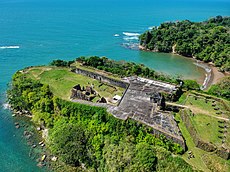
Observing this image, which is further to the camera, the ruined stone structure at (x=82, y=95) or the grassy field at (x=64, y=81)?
the grassy field at (x=64, y=81)

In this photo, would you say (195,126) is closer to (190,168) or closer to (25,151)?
(190,168)

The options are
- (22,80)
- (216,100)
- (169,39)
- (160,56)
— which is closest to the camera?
(216,100)

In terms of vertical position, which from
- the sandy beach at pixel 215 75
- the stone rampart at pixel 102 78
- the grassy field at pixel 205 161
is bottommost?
the sandy beach at pixel 215 75

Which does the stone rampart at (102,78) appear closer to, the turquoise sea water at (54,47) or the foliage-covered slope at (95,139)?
the foliage-covered slope at (95,139)

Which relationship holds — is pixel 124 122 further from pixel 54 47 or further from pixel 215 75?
pixel 54 47

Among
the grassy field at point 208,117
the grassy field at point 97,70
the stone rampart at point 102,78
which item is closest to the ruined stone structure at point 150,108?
the stone rampart at point 102,78

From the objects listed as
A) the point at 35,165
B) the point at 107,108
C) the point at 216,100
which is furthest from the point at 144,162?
the point at 216,100
